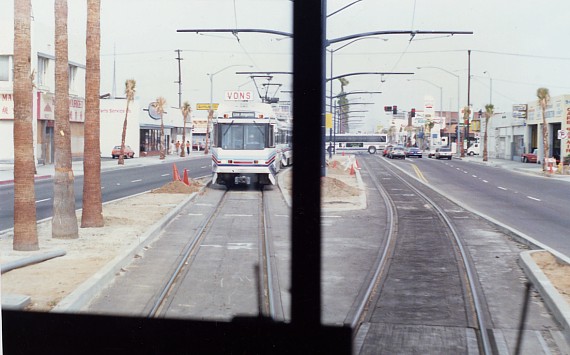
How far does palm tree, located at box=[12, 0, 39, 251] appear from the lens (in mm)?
13258

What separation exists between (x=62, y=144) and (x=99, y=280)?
6056 millimetres

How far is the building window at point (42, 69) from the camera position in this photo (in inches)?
1969

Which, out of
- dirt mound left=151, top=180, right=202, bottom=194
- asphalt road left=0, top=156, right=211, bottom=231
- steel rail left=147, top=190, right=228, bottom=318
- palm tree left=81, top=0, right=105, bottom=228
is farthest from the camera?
dirt mound left=151, top=180, right=202, bottom=194

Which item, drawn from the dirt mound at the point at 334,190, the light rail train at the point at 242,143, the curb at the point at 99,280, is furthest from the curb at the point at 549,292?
the light rail train at the point at 242,143

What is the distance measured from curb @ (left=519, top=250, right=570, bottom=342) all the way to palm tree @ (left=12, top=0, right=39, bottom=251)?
8.58 meters

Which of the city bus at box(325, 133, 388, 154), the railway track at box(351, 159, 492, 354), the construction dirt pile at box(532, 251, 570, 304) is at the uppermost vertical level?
the city bus at box(325, 133, 388, 154)

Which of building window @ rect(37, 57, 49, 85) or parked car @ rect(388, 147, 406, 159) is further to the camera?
parked car @ rect(388, 147, 406, 159)

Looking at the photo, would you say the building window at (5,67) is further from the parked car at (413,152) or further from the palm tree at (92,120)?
the parked car at (413,152)

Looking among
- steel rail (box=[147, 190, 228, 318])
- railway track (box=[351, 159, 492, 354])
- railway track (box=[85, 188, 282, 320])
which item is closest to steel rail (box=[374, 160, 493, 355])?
railway track (box=[351, 159, 492, 354])

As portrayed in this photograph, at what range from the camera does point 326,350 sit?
8.19m

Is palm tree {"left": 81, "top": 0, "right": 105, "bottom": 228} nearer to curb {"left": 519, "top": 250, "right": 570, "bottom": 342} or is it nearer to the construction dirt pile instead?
curb {"left": 519, "top": 250, "right": 570, "bottom": 342}

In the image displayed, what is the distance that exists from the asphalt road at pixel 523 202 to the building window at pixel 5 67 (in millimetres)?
25931

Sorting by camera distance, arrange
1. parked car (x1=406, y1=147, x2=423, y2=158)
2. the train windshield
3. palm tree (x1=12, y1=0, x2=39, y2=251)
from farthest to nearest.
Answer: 1. parked car (x1=406, y1=147, x2=423, y2=158)
2. the train windshield
3. palm tree (x1=12, y1=0, x2=39, y2=251)

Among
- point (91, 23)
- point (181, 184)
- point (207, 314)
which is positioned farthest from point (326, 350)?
point (181, 184)
